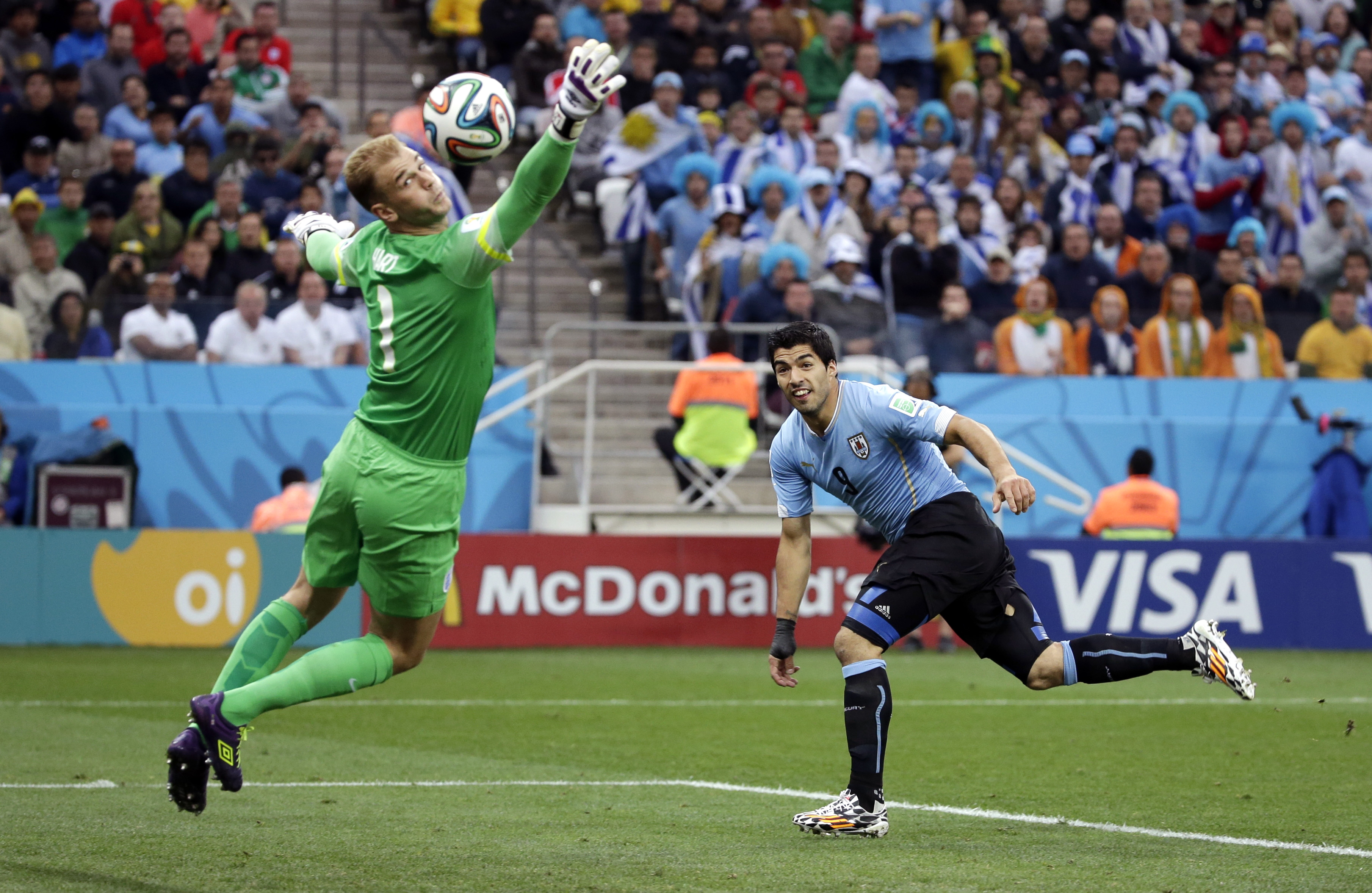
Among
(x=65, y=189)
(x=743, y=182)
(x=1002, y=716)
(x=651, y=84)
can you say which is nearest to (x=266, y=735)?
(x=1002, y=716)

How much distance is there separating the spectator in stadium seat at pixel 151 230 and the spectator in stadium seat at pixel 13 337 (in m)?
1.41

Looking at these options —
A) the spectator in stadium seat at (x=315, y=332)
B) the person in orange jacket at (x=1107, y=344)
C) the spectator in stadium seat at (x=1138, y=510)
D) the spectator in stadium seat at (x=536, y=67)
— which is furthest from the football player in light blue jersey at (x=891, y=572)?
the spectator in stadium seat at (x=536, y=67)

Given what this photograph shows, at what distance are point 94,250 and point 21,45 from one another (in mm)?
3872

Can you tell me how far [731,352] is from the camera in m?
16.8

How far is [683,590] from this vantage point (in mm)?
15781

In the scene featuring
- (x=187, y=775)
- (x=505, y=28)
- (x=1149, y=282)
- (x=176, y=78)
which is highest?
(x=505, y=28)

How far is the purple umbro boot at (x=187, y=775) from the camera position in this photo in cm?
554

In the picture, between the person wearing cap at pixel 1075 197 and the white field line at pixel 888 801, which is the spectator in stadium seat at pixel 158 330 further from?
the person wearing cap at pixel 1075 197

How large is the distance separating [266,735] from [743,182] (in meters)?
10.3

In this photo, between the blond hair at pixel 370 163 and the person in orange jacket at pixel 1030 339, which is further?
the person in orange jacket at pixel 1030 339

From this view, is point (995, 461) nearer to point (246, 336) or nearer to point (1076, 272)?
point (246, 336)

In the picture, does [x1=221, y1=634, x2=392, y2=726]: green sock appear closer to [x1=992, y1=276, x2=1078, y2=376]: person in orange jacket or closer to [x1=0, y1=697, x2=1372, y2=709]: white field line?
[x1=0, y1=697, x2=1372, y2=709]: white field line

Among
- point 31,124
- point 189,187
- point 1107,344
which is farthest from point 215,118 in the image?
point 1107,344

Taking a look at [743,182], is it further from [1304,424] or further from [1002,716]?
[1002,716]
